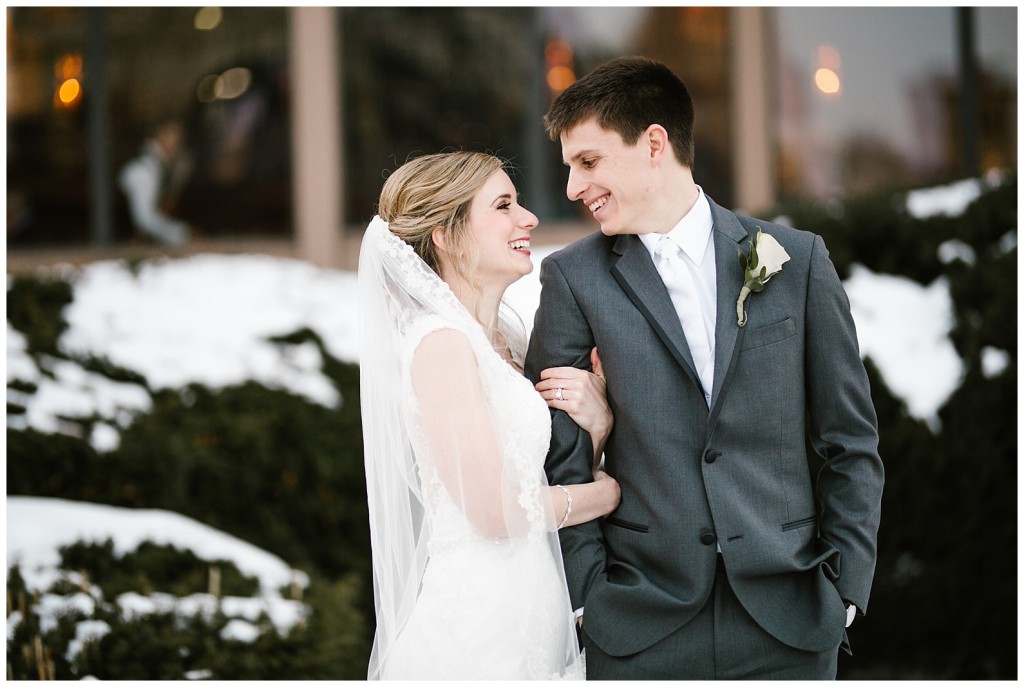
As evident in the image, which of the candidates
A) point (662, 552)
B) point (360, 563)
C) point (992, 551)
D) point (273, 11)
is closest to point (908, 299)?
point (992, 551)

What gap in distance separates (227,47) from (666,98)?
10.5m

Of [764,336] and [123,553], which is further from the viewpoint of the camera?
[123,553]

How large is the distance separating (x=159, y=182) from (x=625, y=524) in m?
10.4

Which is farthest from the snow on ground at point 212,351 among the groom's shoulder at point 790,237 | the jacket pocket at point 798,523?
the jacket pocket at point 798,523

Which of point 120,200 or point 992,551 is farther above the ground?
point 120,200

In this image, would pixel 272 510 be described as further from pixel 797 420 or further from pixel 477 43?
pixel 477 43

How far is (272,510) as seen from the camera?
18.0 ft

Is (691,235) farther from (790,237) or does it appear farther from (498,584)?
(498,584)


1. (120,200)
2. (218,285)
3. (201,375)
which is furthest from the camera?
(120,200)

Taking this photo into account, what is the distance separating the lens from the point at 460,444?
9.04ft

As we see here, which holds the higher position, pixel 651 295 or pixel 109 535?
pixel 651 295

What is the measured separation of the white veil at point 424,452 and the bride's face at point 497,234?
140mm

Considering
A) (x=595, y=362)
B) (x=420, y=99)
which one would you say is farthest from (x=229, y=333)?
(x=420, y=99)

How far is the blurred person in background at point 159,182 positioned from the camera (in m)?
11.8
